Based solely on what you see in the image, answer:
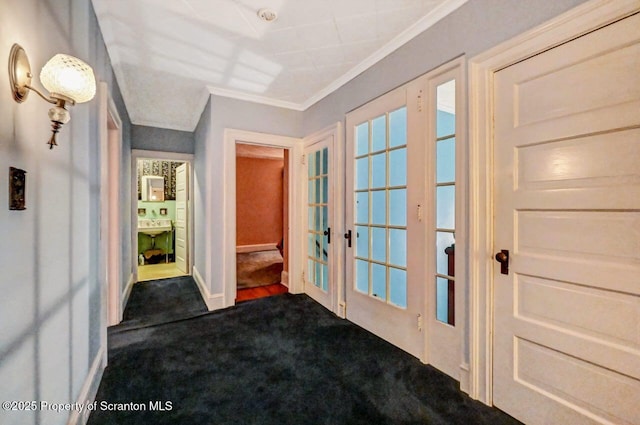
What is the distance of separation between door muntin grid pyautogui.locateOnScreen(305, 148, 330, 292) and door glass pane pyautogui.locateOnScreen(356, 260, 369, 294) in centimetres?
53

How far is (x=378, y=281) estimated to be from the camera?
244 centimetres

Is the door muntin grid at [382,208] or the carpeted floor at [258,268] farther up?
the door muntin grid at [382,208]

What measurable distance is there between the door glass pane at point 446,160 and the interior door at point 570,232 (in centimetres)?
30

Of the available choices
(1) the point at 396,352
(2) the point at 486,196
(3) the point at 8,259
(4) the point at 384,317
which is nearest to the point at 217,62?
(3) the point at 8,259

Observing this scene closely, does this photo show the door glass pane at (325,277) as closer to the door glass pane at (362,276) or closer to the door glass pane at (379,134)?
the door glass pane at (362,276)

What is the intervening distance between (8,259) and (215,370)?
1.51 metres

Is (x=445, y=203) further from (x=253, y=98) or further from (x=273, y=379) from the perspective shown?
(x=253, y=98)

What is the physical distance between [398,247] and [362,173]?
81 cm

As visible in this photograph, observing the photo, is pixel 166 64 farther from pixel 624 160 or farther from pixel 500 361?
pixel 500 361

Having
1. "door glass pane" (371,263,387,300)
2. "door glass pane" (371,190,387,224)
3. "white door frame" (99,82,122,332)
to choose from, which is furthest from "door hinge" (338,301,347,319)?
"white door frame" (99,82,122,332)

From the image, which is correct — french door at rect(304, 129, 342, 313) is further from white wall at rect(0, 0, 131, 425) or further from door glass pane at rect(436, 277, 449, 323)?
white wall at rect(0, 0, 131, 425)

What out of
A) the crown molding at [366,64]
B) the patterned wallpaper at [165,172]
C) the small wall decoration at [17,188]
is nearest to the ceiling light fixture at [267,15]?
the crown molding at [366,64]

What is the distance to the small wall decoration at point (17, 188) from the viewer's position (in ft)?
2.71

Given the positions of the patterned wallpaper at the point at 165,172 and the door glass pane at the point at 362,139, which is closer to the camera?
the door glass pane at the point at 362,139
